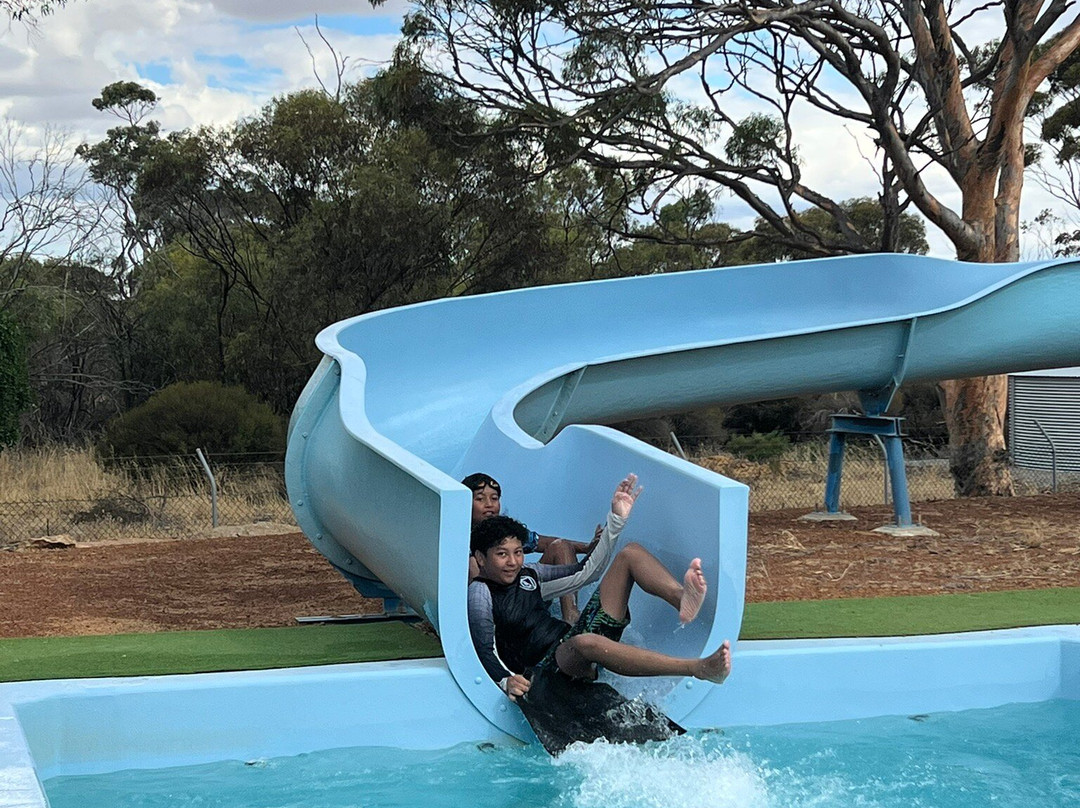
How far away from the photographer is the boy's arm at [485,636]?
15.8 ft

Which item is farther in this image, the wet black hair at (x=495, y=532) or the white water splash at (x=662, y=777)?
the wet black hair at (x=495, y=532)

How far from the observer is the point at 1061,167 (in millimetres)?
22516

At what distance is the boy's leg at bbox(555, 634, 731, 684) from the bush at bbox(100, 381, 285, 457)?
436 inches

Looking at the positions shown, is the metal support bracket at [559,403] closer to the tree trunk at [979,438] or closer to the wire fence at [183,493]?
the wire fence at [183,493]

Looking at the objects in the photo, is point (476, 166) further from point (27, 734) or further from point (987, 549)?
point (27, 734)

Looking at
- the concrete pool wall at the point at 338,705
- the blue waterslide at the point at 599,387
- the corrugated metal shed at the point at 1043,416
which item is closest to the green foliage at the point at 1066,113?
the corrugated metal shed at the point at 1043,416

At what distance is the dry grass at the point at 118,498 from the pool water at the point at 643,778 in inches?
253

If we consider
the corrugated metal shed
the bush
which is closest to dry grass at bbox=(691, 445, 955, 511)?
the corrugated metal shed

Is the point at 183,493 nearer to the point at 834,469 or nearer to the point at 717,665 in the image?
the point at 834,469

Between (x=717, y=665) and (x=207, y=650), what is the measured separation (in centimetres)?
260

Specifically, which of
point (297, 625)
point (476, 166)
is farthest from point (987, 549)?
point (476, 166)

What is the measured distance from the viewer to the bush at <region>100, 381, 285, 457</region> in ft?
49.9

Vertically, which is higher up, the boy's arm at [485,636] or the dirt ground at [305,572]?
the boy's arm at [485,636]

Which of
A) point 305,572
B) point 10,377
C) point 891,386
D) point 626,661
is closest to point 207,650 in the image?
point 626,661
